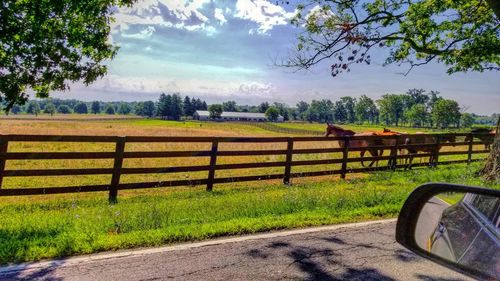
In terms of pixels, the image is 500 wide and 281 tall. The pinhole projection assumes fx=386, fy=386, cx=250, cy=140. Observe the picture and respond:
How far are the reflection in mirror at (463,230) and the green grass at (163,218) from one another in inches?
169

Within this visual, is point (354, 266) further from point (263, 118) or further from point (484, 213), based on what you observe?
point (263, 118)

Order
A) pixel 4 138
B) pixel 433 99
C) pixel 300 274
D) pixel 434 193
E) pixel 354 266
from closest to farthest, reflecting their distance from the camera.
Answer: pixel 434 193 → pixel 300 274 → pixel 354 266 → pixel 4 138 → pixel 433 99

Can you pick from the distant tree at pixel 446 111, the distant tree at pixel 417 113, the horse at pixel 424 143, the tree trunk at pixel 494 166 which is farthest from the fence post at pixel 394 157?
the distant tree at pixel 417 113

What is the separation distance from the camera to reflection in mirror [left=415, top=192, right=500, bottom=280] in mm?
1604

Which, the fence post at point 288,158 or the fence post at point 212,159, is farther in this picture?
the fence post at point 288,158

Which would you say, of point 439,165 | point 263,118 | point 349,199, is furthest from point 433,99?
point 349,199

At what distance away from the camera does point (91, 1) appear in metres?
9.45

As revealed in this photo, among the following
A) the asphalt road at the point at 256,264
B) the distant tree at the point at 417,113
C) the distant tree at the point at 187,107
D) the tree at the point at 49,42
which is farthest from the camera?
the distant tree at the point at 187,107

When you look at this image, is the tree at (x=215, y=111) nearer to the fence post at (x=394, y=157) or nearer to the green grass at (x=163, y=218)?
the fence post at (x=394, y=157)

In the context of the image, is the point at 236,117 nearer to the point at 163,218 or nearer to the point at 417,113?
the point at 417,113

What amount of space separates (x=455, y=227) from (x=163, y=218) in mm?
5428

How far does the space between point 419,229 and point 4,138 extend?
28.5ft

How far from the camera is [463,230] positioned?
6.15ft

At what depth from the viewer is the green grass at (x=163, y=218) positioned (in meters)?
5.32
